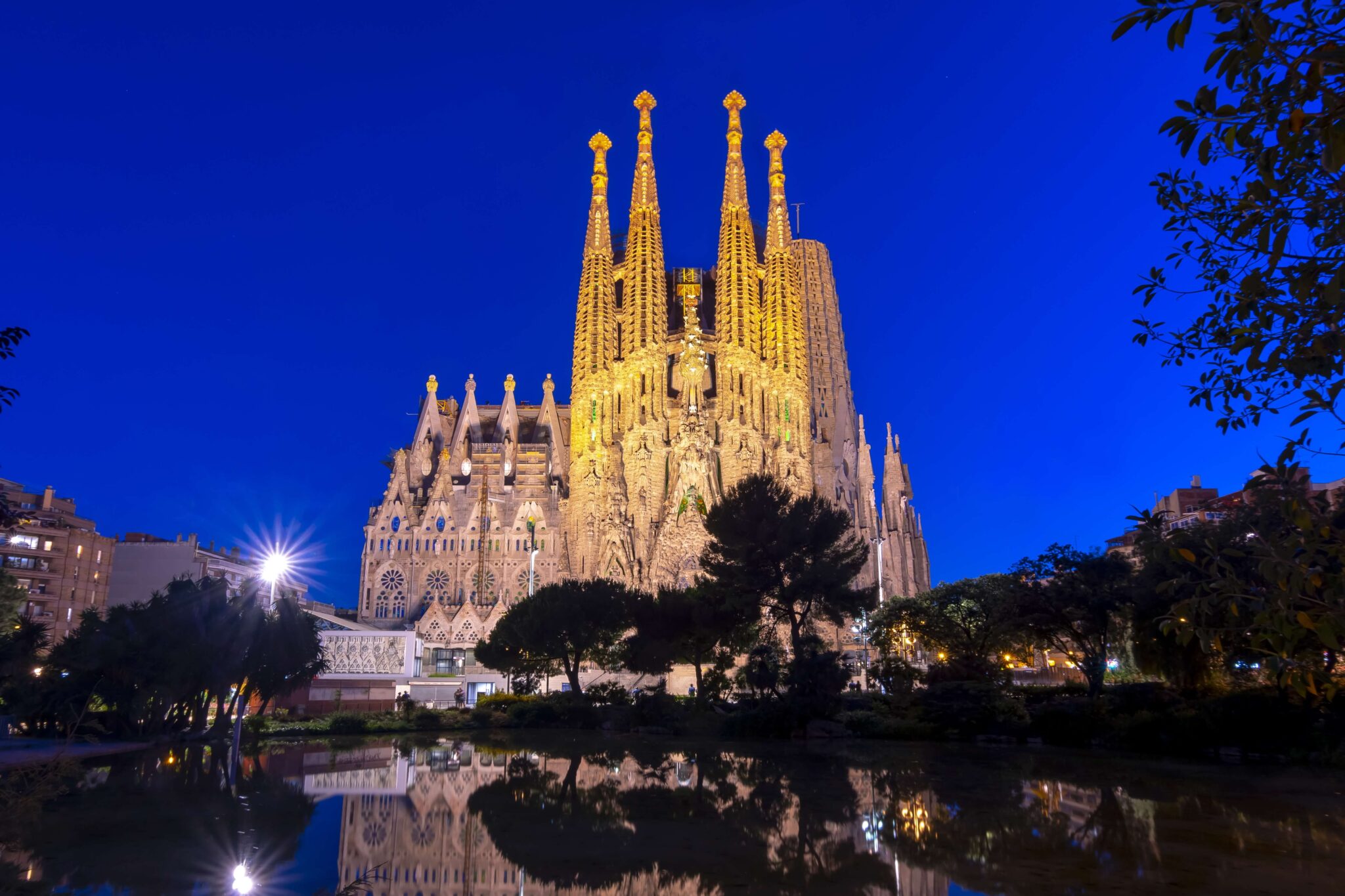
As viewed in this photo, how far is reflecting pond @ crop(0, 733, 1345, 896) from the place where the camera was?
8180 mm

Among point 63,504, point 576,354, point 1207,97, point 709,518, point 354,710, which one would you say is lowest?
point 354,710

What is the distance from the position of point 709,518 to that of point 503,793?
66.9ft

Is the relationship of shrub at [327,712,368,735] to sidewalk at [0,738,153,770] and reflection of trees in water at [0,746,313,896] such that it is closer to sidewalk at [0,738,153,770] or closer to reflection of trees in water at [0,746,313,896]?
sidewalk at [0,738,153,770]

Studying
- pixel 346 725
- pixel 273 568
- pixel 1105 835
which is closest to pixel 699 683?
pixel 346 725

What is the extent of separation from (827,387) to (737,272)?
1652 centimetres

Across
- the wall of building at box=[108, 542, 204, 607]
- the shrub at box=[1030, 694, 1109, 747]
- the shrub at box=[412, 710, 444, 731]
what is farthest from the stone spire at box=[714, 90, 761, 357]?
the wall of building at box=[108, 542, 204, 607]

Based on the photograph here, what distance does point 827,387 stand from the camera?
277ft

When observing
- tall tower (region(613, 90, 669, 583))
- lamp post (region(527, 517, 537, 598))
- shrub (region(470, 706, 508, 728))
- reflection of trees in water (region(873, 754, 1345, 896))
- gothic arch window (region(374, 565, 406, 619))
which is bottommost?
shrub (region(470, 706, 508, 728))

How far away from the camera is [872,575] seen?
81750 mm

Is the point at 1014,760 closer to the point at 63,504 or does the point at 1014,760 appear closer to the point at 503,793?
the point at 503,793

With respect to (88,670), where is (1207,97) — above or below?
above

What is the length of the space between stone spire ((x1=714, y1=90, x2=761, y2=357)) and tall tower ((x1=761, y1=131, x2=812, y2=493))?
4.01 feet

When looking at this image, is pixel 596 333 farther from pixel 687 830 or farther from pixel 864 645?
pixel 687 830

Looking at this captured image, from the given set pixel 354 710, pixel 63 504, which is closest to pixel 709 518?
pixel 354 710
